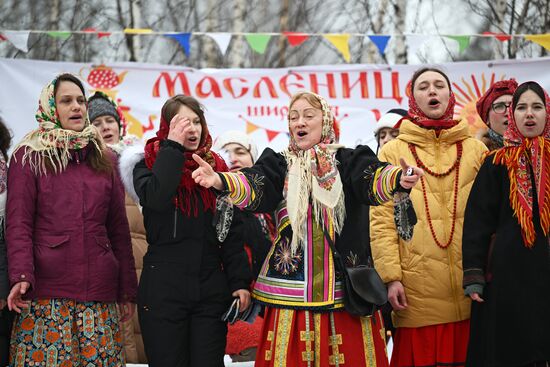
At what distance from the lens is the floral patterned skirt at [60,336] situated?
3.46 meters

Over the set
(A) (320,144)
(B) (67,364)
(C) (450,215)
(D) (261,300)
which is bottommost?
(B) (67,364)

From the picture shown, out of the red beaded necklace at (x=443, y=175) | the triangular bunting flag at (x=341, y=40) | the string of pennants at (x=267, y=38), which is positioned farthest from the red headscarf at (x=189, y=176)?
the triangular bunting flag at (x=341, y=40)

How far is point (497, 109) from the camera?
4.50 meters

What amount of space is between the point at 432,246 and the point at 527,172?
1.96 ft

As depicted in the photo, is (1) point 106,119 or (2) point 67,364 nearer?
(2) point 67,364

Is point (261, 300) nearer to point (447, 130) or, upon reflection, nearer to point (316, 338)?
point (316, 338)

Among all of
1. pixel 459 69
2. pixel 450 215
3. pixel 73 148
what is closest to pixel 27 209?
pixel 73 148

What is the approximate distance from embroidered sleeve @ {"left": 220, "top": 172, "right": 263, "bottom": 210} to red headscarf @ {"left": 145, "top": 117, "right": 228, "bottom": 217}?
0.35 metres

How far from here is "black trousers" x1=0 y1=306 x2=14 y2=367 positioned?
3.56m

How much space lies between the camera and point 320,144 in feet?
11.7

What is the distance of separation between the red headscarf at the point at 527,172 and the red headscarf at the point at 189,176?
4.73 feet

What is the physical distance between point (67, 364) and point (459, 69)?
16.6 feet

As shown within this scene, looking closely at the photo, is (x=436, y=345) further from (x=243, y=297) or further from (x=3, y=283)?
(x=3, y=283)

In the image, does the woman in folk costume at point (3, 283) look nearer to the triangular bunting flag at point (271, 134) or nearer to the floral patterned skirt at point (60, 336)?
the floral patterned skirt at point (60, 336)
